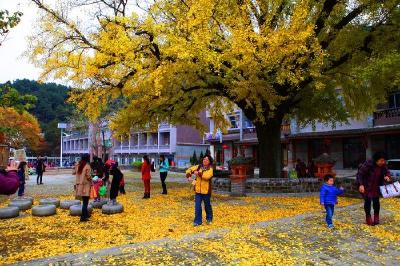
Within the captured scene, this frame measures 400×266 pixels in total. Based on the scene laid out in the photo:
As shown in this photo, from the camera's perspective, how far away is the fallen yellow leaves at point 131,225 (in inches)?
270

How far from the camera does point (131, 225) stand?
29.8ft

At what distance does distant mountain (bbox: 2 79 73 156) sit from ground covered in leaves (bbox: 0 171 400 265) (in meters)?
65.6

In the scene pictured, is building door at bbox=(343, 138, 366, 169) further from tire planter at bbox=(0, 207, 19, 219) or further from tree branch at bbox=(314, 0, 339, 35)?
tire planter at bbox=(0, 207, 19, 219)

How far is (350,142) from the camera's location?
32.7 meters

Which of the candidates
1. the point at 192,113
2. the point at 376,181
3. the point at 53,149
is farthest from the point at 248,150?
the point at 53,149

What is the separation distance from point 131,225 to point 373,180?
6211 mm

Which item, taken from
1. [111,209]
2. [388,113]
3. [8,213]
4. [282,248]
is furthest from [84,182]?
[388,113]

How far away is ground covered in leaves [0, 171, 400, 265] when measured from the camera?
20.2 ft

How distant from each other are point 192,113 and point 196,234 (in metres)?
13.7

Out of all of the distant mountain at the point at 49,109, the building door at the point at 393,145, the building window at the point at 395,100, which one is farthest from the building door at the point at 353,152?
the distant mountain at the point at 49,109

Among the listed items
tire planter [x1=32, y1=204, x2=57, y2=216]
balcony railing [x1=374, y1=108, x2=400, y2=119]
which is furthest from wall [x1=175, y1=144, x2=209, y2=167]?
tire planter [x1=32, y1=204, x2=57, y2=216]

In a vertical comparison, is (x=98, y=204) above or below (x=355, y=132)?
below

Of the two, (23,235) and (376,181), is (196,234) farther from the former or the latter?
(376,181)

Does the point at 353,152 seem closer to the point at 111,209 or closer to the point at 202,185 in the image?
the point at 202,185
